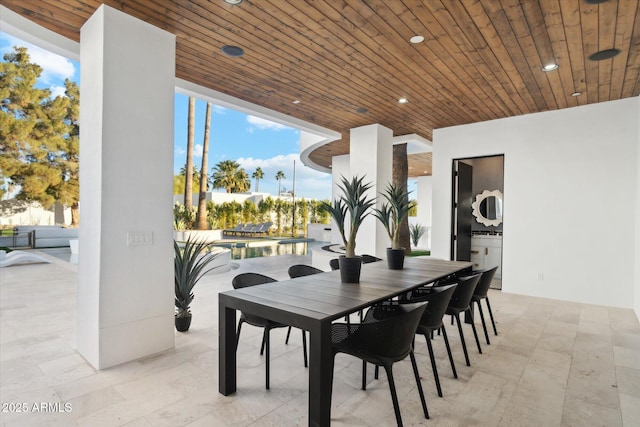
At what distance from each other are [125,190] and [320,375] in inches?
83.4

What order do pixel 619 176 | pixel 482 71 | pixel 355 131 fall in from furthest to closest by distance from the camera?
pixel 355 131, pixel 619 176, pixel 482 71

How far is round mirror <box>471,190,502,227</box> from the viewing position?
6461 mm

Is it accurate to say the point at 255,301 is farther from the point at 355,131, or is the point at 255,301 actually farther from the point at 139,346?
the point at 355,131

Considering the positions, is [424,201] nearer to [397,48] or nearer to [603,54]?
[603,54]

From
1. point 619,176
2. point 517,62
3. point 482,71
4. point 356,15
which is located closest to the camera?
point 356,15

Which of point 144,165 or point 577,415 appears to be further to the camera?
point 144,165

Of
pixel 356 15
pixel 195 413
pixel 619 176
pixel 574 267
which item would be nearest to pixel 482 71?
pixel 356 15

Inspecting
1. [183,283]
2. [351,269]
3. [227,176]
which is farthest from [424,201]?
[227,176]

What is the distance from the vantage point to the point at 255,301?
207 cm

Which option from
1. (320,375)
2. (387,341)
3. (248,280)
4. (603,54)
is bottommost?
(320,375)

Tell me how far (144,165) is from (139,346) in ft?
4.88

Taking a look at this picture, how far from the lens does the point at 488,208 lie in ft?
21.6

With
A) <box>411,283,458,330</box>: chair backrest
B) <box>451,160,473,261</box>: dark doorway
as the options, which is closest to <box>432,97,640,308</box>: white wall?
<box>451,160,473,261</box>: dark doorway

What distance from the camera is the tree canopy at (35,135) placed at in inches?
488
